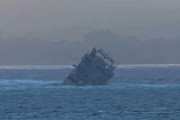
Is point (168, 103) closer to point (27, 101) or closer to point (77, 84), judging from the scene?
point (27, 101)

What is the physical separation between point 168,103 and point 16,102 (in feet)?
53.1

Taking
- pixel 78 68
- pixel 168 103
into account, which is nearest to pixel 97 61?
pixel 78 68

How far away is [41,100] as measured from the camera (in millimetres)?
85250

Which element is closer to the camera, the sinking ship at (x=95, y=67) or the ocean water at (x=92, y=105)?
the ocean water at (x=92, y=105)

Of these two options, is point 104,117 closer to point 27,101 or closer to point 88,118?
point 88,118

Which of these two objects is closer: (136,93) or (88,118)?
(88,118)

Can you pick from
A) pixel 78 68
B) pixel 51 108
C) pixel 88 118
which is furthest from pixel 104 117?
pixel 78 68

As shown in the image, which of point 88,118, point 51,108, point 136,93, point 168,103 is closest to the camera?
point 88,118

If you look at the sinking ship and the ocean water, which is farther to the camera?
the sinking ship

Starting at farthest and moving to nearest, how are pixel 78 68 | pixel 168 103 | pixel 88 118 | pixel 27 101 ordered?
pixel 78 68 → pixel 27 101 → pixel 168 103 → pixel 88 118

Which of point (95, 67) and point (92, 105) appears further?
point (95, 67)

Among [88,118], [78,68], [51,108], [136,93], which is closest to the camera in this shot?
[88,118]

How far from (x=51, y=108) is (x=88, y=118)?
1140 cm

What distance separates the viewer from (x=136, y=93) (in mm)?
94938
